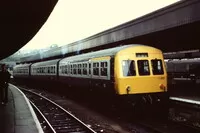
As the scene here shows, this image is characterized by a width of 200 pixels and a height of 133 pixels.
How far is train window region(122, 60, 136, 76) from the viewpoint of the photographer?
42.1ft

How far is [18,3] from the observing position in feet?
26.0

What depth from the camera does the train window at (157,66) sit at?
1316cm

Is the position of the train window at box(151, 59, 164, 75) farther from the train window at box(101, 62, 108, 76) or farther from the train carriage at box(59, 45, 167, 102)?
the train window at box(101, 62, 108, 76)

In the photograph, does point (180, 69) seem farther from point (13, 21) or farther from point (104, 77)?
point (13, 21)

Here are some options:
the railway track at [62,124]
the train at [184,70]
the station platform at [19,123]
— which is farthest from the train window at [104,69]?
the train at [184,70]

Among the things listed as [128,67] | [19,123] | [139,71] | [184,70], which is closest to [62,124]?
[19,123]

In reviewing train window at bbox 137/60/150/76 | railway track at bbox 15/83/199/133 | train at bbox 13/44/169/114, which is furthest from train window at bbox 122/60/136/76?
railway track at bbox 15/83/199/133

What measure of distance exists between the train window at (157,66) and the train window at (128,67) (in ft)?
2.73

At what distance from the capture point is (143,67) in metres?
13.1

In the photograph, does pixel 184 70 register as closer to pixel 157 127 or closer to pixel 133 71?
pixel 133 71

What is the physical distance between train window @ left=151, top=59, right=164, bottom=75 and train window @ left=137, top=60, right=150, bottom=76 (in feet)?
0.82

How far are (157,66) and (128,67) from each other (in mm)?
1218

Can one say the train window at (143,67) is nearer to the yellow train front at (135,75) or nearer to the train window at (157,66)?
the yellow train front at (135,75)

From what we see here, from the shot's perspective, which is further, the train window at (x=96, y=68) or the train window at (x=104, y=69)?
the train window at (x=96, y=68)
